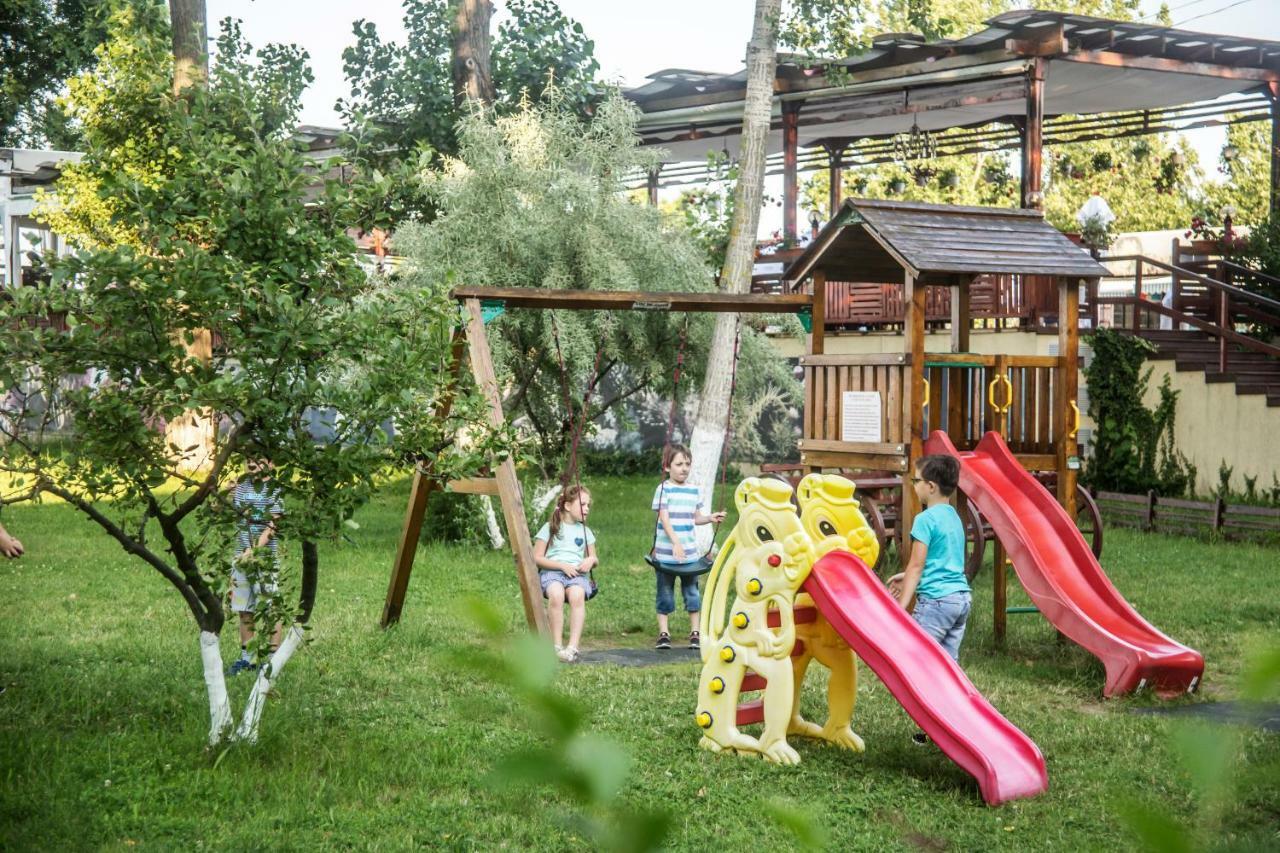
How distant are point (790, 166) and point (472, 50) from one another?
5.94 m

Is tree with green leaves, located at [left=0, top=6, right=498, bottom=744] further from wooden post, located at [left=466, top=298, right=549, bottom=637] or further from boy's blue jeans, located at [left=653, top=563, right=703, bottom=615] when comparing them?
boy's blue jeans, located at [left=653, top=563, right=703, bottom=615]

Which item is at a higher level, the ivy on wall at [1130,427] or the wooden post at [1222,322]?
the wooden post at [1222,322]

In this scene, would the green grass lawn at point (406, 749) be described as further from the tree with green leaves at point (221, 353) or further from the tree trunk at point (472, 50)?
the tree trunk at point (472, 50)

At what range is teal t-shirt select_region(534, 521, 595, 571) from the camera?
28.4 ft

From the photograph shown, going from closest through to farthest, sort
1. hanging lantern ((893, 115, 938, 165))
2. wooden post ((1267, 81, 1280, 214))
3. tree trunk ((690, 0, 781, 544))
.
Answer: tree trunk ((690, 0, 781, 544)) < wooden post ((1267, 81, 1280, 214)) < hanging lantern ((893, 115, 938, 165))

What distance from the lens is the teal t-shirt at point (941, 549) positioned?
6.96m

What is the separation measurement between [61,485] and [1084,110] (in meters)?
21.1

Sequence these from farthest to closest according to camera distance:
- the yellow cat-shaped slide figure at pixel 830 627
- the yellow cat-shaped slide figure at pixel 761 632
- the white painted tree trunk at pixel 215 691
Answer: the yellow cat-shaped slide figure at pixel 830 627 → the yellow cat-shaped slide figure at pixel 761 632 → the white painted tree trunk at pixel 215 691

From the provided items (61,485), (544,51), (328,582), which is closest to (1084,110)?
(544,51)

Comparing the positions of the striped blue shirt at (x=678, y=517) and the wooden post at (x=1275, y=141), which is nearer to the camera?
the striped blue shirt at (x=678, y=517)

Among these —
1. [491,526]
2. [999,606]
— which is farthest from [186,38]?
[999,606]

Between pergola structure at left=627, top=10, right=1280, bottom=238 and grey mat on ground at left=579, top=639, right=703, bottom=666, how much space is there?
30.6 ft

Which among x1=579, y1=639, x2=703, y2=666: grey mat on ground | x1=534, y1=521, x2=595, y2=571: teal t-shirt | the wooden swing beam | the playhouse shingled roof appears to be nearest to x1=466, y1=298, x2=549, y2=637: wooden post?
the wooden swing beam

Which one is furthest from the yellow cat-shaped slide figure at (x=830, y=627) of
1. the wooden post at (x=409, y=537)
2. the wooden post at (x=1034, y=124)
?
the wooden post at (x=1034, y=124)
